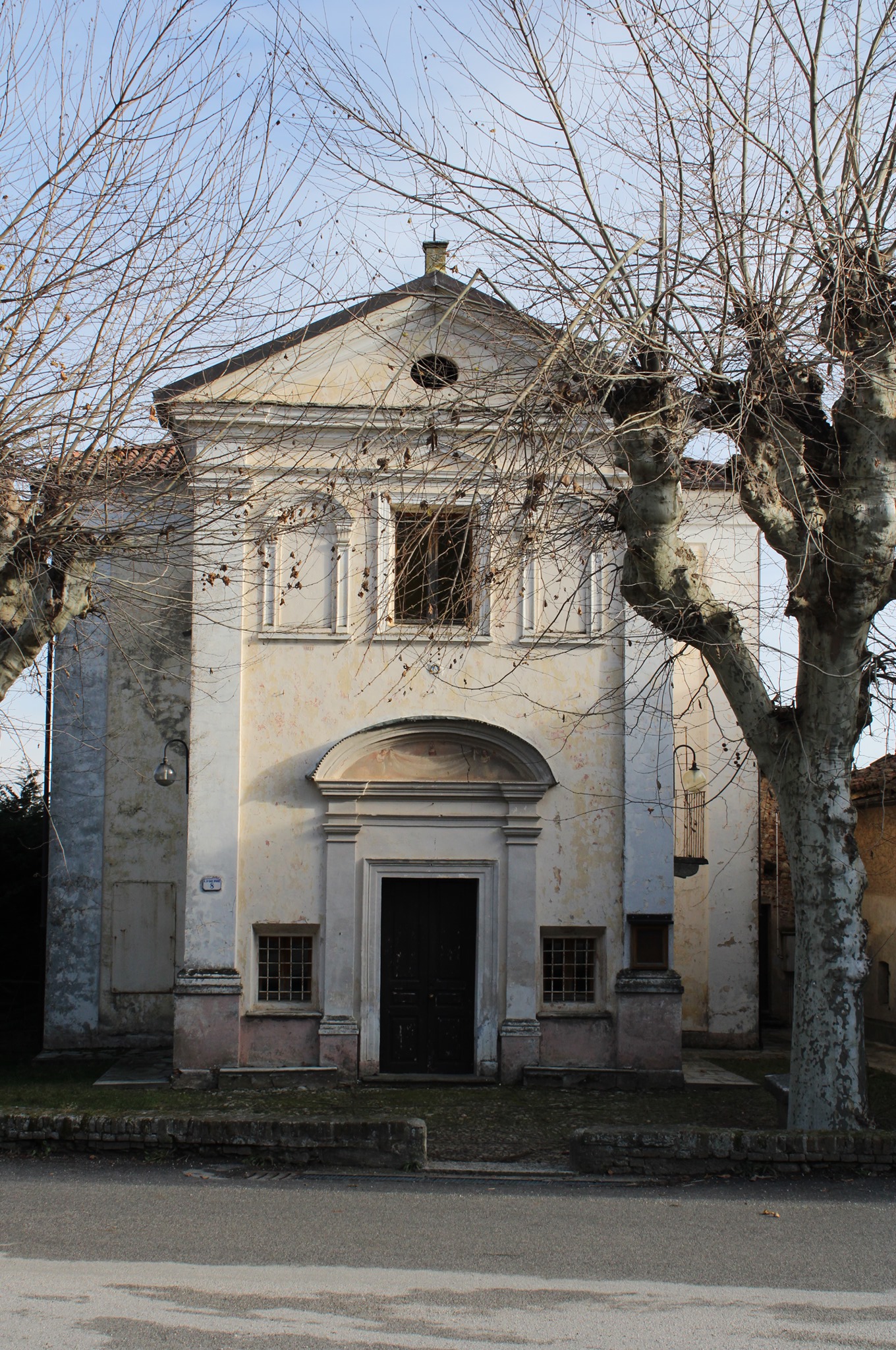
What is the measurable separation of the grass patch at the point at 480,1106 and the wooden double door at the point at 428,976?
0.60m

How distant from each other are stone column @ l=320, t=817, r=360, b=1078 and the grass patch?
46cm

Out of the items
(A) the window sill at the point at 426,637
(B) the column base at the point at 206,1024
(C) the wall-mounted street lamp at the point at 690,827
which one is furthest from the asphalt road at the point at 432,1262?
(C) the wall-mounted street lamp at the point at 690,827

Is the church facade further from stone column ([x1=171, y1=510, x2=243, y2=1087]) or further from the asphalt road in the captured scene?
the asphalt road

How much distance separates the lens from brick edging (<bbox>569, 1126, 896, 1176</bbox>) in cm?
869

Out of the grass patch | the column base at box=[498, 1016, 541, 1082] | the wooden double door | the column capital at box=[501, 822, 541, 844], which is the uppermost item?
the column capital at box=[501, 822, 541, 844]

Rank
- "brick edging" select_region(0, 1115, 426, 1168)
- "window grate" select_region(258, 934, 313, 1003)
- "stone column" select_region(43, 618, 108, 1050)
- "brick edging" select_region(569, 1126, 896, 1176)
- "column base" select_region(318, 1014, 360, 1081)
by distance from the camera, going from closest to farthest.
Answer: "brick edging" select_region(569, 1126, 896, 1176), "brick edging" select_region(0, 1115, 426, 1168), "column base" select_region(318, 1014, 360, 1081), "window grate" select_region(258, 934, 313, 1003), "stone column" select_region(43, 618, 108, 1050)

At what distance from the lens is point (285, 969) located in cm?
1446

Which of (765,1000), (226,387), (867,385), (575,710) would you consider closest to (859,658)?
(867,385)

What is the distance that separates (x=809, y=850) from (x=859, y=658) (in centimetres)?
153

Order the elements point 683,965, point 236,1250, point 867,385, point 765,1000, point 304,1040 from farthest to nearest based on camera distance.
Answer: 1. point 765,1000
2. point 683,965
3. point 304,1040
4. point 867,385
5. point 236,1250

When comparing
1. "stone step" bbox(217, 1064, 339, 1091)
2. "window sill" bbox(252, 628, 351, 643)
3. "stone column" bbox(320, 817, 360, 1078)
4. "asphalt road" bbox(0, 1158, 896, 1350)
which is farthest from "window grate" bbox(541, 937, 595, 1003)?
"asphalt road" bbox(0, 1158, 896, 1350)

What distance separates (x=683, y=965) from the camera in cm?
1720

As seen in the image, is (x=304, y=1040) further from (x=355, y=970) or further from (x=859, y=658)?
(x=859, y=658)

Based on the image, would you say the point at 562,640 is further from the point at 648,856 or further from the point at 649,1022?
the point at 649,1022
